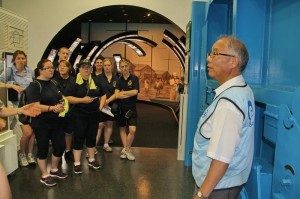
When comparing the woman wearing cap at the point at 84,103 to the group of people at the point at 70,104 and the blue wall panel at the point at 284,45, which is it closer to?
the group of people at the point at 70,104

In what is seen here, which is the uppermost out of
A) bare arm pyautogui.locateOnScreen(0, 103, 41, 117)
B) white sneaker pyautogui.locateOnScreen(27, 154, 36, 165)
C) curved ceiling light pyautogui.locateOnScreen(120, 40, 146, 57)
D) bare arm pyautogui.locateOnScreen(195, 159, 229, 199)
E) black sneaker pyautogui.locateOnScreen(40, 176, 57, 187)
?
curved ceiling light pyautogui.locateOnScreen(120, 40, 146, 57)

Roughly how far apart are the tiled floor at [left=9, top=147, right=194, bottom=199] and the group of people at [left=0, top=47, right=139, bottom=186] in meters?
0.15

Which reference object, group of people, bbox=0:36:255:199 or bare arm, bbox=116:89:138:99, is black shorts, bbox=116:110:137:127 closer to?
group of people, bbox=0:36:255:199

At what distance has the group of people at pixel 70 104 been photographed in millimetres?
3340

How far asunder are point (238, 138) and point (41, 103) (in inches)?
98.8

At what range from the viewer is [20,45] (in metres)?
5.14

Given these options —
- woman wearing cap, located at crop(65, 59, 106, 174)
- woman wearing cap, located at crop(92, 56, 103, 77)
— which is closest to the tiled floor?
woman wearing cap, located at crop(65, 59, 106, 174)

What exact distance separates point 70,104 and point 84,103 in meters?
0.17

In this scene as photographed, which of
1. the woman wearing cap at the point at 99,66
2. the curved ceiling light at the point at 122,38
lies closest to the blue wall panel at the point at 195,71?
the woman wearing cap at the point at 99,66

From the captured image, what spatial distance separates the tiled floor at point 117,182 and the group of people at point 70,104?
→ 0.15 meters

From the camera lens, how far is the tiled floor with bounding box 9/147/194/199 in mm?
3355

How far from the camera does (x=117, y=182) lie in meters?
3.73

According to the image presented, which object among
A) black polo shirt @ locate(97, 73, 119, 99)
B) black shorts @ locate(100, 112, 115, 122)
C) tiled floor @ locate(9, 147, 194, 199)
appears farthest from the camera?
black shorts @ locate(100, 112, 115, 122)

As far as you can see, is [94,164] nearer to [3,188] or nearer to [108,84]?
[108,84]
